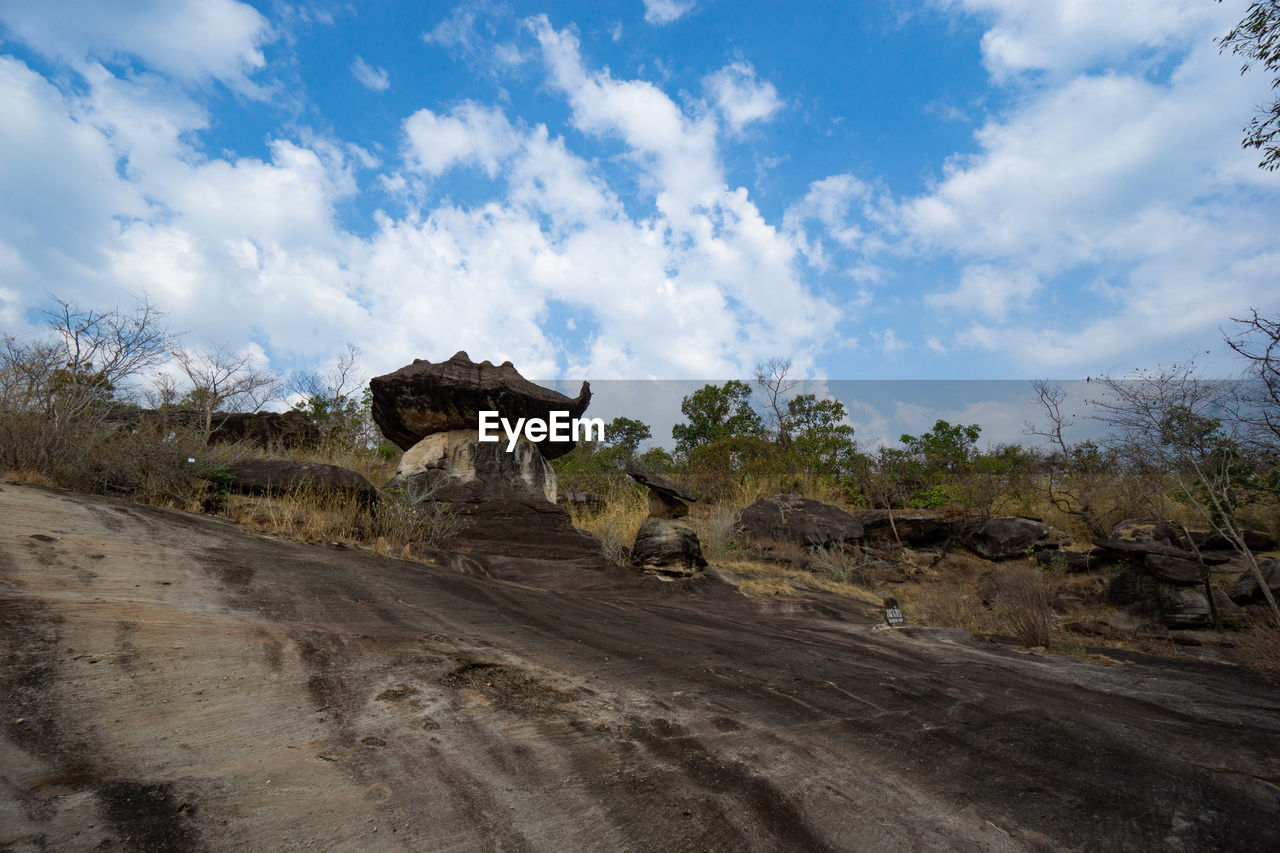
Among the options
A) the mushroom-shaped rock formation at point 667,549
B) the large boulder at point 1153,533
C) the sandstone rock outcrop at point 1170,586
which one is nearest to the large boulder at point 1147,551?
the sandstone rock outcrop at point 1170,586

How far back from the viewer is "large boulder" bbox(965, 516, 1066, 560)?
1243 cm

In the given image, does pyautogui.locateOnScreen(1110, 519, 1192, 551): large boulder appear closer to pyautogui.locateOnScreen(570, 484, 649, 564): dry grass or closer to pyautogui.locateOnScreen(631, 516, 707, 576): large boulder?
pyautogui.locateOnScreen(631, 516, 707, 576): large boulder

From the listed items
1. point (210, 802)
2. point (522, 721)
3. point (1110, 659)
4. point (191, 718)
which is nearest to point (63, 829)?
point (210, 802)

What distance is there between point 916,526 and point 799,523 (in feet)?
10.0

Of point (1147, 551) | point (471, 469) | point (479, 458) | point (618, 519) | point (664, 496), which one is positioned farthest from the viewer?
point (618, 519)

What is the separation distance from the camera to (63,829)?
154 cm

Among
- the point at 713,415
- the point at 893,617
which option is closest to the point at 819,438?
the point at 713,415

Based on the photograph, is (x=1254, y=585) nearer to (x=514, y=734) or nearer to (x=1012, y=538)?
(x=1012, y=538)

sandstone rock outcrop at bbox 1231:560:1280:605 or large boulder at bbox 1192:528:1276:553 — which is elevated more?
large boulder at bbox 1192:528:1276:553

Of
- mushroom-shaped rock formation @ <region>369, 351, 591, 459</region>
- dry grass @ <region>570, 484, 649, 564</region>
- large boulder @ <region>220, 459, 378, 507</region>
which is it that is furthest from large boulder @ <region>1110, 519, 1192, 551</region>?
large boulder @ <region>220, 459, 378, 507</region>

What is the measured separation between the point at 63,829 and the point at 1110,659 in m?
7.22

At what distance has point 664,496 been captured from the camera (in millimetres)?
11828

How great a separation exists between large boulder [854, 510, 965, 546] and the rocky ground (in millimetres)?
9339

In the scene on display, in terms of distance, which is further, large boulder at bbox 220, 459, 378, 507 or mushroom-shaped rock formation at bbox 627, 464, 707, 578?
mushroom-shaped rock formation at bbox 627, 464, 707, 578
